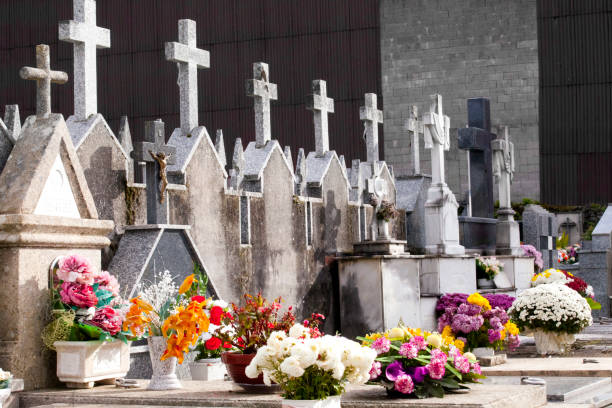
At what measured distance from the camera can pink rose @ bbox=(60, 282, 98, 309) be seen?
23.6 ft

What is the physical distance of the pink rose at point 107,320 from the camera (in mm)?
7199

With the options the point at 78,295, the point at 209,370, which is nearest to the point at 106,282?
the point at 78,295

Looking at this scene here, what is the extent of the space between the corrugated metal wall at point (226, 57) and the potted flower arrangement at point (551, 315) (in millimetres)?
18087

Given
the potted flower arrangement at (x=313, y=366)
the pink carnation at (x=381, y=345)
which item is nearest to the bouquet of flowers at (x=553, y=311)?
the pink carnation at (x=381, y=345)

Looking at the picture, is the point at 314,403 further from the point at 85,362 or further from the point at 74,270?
the point at 74,270

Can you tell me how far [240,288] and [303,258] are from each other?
5.73 feet

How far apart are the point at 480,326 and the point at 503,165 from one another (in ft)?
30.3

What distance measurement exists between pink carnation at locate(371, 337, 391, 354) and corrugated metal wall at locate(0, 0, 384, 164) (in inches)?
916

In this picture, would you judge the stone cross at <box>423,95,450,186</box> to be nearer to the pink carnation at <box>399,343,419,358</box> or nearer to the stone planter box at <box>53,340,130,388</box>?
the stone planter box at <box>53,340,130,388</box>

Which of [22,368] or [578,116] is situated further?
[578,116]

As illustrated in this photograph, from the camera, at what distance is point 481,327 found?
10.9m

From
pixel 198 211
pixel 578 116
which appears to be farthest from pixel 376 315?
pixel 578 116

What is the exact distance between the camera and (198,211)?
36.3ft

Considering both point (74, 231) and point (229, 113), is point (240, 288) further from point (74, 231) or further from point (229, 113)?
point (229, 113)
